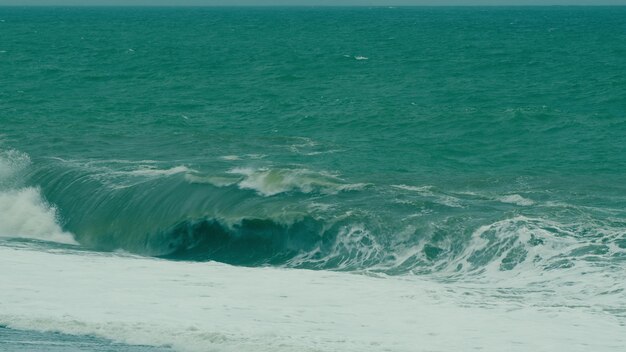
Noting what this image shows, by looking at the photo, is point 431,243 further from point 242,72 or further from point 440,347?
point 242,72

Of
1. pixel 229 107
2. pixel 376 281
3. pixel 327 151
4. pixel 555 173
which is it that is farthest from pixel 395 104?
pixel 376 281

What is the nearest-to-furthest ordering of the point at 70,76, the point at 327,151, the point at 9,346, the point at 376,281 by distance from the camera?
the point at 9,346, the point at 376,281, the point at 327,151, the point at 70,76

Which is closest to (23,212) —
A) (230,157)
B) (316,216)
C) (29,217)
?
(29,217)

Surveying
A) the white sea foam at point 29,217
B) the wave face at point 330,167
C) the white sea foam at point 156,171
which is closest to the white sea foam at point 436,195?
the wave face at point 330,167

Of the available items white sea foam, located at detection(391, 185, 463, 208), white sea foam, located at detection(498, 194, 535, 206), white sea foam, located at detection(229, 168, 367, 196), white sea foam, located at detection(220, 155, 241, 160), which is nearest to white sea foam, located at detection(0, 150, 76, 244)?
white sea foam, located at detection(229, 168, 367, 196)

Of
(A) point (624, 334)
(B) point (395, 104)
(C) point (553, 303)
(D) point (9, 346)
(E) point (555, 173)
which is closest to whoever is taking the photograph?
(D) point (9, 346)

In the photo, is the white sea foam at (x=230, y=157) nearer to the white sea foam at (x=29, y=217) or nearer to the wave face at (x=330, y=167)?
the wave face at (x=330, y=167)

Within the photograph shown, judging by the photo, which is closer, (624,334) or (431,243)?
(624,334)

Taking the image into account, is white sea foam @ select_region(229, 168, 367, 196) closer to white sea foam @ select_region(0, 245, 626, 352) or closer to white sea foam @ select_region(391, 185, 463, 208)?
white sea foam @ select_region(391, 185, 463, 208)
